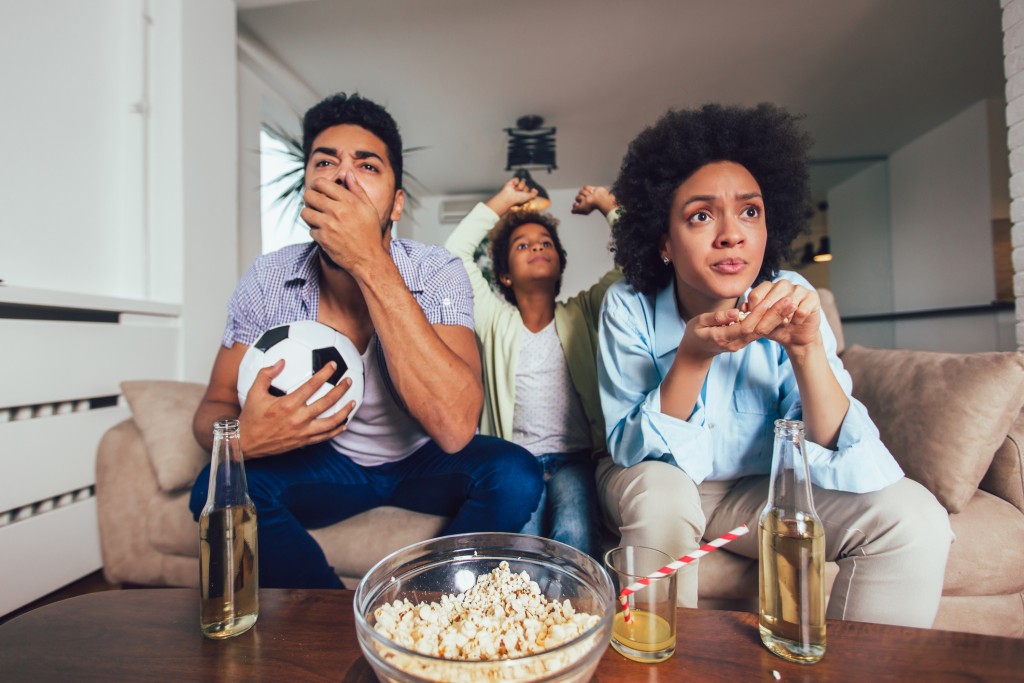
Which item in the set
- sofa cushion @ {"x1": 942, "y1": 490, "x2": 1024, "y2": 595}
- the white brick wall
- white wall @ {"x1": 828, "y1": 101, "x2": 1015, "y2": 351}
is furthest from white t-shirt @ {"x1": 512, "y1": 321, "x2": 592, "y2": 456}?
white wall @ {"x1": 828, "y1": 101, "x2": 1015, "y2": 351}

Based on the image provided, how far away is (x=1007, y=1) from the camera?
207 cm

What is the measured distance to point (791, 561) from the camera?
53cm

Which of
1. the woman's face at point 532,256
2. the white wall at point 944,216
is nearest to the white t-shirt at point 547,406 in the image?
the woman's face at point 532,256

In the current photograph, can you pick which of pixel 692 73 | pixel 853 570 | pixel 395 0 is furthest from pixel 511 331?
pixel 692 73

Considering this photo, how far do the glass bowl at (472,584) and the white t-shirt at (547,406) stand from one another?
A: 3.31 feet

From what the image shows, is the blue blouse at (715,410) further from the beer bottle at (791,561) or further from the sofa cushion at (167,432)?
the sofa cushion at (167,432)

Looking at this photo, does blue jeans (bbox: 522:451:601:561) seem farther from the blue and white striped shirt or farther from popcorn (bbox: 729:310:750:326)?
popcorn (bbox: 729:310:750:326)

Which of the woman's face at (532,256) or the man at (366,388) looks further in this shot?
the woman's face at (532,256)

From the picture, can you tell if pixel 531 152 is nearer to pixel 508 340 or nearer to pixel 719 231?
pixel 508 340

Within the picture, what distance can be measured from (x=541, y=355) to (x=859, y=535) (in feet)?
3.20

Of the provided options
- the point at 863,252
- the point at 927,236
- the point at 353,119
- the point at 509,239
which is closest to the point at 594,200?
the point at 509,239

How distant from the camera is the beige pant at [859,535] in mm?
841

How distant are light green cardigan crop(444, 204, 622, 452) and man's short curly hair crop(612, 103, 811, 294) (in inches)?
15.8

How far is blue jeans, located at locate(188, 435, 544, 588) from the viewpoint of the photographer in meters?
1.00
